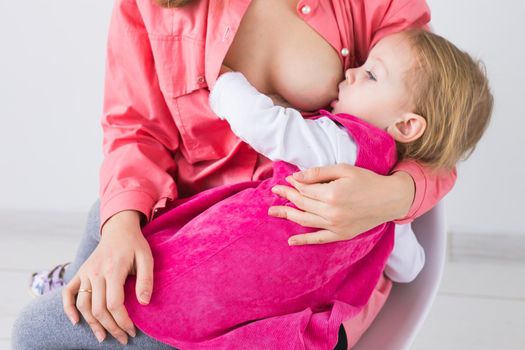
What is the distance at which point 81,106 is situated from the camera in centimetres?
212

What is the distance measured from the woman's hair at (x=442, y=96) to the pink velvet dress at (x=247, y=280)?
0.09m

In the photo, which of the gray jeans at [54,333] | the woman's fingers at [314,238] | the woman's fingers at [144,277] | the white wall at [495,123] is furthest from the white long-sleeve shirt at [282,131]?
the white wall at [495,123]

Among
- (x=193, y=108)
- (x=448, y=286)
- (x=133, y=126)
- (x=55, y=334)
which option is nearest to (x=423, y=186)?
(x=193, y=108)

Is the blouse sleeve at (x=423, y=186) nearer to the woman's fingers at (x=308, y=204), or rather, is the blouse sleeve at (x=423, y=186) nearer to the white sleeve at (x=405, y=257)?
the white sleeve at (x=405, y=257)

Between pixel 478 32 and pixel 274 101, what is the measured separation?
94 centimetres

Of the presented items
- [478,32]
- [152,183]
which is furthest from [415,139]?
[478,32]

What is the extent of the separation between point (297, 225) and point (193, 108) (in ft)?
0.95

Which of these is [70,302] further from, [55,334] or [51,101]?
[51,101]

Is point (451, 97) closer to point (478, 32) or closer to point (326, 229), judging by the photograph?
point (326, 229)

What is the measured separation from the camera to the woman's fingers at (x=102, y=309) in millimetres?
1063

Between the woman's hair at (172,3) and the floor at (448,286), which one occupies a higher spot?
the woman's hair at (172,3)

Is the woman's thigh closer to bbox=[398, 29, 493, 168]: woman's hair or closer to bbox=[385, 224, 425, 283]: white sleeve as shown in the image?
bbox=[385, 224, 425, 283]: white sleeve

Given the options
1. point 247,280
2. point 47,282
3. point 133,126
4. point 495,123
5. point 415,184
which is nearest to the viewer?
point 247,280

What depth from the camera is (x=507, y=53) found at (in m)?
1.96
